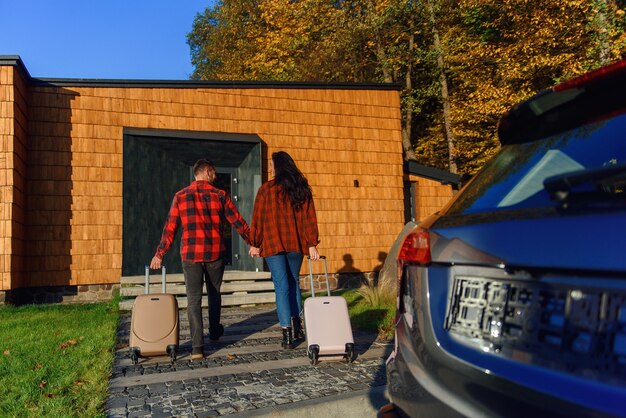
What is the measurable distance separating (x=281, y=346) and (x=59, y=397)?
2.71 meters

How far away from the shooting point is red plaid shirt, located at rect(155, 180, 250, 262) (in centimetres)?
575

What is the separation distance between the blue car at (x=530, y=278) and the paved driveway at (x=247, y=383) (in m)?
1.93

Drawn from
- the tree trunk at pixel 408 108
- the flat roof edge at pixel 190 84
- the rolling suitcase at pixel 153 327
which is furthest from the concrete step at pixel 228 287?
the tree trunk at pixel 408 108

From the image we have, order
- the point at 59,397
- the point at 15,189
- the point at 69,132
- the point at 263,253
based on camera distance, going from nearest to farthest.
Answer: the point at 59,397, the point at 263,253, the point at 15,189, the point at 69,132

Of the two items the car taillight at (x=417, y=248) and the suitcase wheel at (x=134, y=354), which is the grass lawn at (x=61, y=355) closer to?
the suitcase wheel at (x=134, y=354)

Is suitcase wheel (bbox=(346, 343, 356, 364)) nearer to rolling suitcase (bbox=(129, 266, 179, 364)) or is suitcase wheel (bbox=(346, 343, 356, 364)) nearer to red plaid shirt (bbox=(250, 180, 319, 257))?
red plaid shirt (bbox=(250, 180, 319, 257))

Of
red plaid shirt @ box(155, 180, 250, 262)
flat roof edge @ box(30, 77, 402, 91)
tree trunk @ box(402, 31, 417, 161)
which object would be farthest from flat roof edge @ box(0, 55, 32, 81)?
tree trunk @ box(402, 31, 417, 161)

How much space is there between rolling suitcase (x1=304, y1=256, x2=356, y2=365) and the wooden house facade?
7.54 meters

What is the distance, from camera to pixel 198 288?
5.75 meters

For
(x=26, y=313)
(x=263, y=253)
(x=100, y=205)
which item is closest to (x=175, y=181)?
(x=100, y=205)

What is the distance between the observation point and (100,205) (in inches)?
466

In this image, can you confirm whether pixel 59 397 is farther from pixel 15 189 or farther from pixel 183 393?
pixel 15 189

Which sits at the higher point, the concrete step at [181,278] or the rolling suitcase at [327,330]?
the concrete step at [181,278]

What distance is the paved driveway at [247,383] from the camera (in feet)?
12.5
